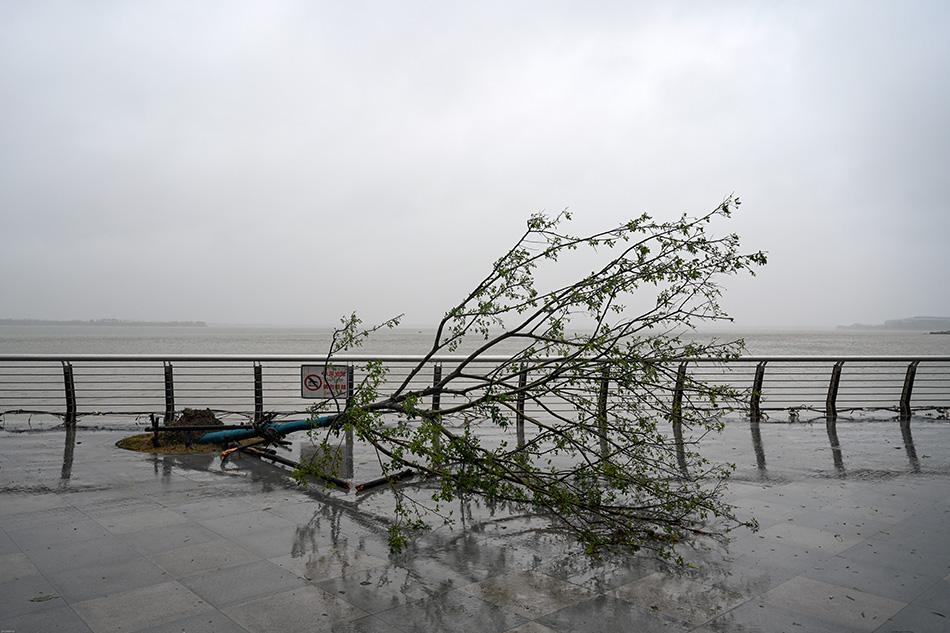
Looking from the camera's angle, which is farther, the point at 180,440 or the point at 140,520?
the point at 180,440

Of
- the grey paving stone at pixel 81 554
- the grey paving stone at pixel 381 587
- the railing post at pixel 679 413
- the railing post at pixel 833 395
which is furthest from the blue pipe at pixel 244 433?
the railing post at pixel 833 395

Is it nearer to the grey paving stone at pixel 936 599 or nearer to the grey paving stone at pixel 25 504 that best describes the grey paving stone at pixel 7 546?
the grey paving stone at pixel 25 504

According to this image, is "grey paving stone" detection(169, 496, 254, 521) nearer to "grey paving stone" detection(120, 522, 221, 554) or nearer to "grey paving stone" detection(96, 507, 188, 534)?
"grey paving stone" detection(96, 507, 188, 534)

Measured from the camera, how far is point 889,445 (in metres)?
9.45

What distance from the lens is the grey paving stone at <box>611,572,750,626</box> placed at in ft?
12.6

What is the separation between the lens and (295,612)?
3.80 metres

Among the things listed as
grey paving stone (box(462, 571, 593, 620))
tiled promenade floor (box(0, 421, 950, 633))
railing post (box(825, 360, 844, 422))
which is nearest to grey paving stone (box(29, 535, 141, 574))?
tiled promenade floor (box(0, 421, 950, 633))

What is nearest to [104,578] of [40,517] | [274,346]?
[40,517]

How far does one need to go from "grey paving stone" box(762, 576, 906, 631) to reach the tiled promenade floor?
1 cm

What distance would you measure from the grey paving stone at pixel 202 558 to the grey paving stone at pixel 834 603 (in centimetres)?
332

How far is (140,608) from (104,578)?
24.8 inches

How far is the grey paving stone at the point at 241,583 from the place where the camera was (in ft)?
13.2

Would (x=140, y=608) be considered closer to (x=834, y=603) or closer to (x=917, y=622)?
(x=834, y=603)

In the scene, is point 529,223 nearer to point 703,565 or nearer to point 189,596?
point 703,565
